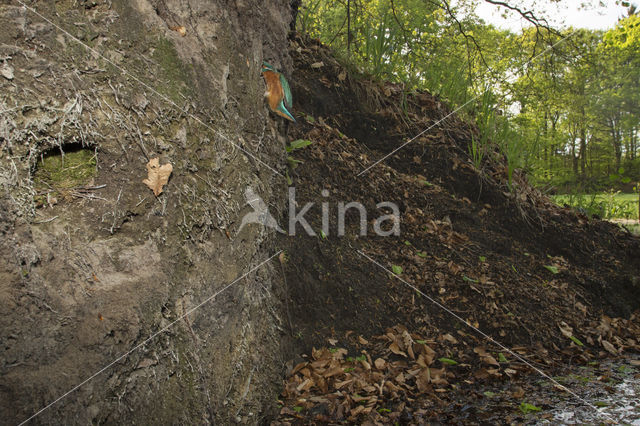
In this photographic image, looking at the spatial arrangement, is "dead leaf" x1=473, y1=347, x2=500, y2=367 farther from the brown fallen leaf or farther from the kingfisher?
the brown fallen leaf

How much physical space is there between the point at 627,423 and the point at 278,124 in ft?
7.76

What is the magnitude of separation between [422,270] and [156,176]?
7.00 feet

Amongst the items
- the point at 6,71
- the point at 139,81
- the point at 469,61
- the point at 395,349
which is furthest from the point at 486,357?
the point at 469,61

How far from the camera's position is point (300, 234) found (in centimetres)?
266

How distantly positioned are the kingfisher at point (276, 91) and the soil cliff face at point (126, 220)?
279mm

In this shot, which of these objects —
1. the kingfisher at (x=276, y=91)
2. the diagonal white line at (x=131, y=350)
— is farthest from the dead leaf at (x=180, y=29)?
the diagonal white line at (x=131, y=350)

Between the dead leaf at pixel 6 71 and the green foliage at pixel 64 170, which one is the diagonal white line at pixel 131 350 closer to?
the green foliage at pixel 64 170

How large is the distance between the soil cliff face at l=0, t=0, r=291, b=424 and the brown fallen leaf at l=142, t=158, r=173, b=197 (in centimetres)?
2

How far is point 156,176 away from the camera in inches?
57.5

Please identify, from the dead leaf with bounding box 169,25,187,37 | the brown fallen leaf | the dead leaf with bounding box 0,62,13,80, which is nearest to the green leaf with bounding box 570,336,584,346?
the brown fallen leaf

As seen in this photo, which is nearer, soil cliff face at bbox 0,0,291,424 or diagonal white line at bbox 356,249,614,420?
soil cliff face at bbox 0,0,291,424

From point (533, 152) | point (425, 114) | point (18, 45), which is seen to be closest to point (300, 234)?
point (18, 45)

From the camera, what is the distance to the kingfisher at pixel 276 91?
7.07ft

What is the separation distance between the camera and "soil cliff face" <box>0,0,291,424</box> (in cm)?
119
